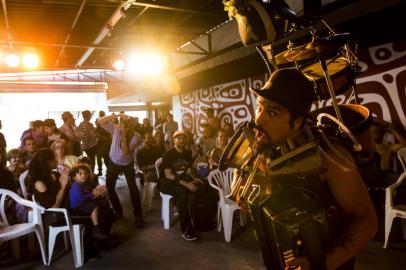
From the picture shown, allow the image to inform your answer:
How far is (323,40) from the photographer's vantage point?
1.49 m

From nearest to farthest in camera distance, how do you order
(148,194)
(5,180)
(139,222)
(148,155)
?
(5,180), (139,222), (148,194), (148,155)

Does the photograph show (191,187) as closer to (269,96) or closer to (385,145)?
(385,145)

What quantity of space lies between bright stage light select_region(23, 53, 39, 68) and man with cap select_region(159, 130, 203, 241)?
5.75 metres

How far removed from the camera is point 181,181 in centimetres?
506

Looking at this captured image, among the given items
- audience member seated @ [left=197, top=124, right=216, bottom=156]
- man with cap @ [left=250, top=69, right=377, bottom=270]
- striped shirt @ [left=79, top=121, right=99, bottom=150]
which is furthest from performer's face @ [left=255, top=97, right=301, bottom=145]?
striped shirt @ [left=79, top=121, right=99, bottom=150]

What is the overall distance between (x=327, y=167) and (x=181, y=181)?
3.97 metres

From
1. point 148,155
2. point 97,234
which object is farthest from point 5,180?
point 148,155

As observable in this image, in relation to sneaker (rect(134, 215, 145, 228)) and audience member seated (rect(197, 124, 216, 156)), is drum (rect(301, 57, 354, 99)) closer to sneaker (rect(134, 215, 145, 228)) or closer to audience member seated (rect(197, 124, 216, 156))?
sneaker (rect(134, 215, 145, 228))

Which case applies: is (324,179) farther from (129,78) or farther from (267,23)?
(129,78)

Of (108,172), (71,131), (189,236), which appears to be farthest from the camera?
(71,131)

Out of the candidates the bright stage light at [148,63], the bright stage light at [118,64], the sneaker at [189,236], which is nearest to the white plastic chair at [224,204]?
the sneaker at [189,236]

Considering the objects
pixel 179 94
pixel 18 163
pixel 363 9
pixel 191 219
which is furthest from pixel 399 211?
pixel 179 94

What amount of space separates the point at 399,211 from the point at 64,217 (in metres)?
4.18

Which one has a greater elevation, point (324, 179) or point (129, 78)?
point (129, 78)
